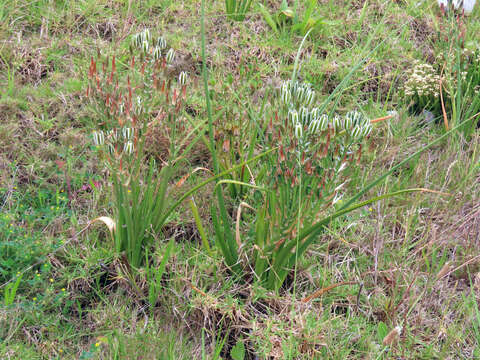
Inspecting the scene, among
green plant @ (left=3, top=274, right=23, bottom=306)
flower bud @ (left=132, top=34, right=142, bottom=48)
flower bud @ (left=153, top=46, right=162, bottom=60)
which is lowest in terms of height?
green plant @ (left=3, top=274, right=23, bottom=306)

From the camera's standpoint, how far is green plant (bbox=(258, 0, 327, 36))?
10.7 ft

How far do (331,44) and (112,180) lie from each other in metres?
2.12

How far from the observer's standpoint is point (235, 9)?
3.40 metres

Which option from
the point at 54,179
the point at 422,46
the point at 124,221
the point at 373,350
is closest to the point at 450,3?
the point at 422,46

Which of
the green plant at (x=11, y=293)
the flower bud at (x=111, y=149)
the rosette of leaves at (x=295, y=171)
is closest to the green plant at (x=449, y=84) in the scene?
the rosette of leaves at (x=295, y=171)

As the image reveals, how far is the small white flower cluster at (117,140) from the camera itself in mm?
1736

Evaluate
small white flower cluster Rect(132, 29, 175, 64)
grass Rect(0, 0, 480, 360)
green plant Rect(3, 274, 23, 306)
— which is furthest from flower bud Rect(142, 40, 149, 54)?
green plant Rect(3, 274, 23, 306)

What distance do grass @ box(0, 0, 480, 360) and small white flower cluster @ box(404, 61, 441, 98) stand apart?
0.13 meters

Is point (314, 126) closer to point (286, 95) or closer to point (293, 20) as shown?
point (286, 95)

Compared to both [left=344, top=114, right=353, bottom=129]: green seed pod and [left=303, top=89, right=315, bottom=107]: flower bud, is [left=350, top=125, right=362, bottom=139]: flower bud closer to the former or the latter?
[left=344, top=114, right=353, bottom=129]: green seed pod

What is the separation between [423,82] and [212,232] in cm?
163

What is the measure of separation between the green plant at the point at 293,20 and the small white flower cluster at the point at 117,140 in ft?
6.13

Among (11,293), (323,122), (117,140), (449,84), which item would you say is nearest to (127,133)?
(117,140)

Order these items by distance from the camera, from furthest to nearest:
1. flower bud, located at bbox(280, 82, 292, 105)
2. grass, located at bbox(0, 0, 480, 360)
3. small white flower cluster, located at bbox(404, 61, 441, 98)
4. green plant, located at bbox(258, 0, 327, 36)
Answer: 1. green plant, located at bbox(258, 0, 327, 36)
2. small white flower cluster, located at bbox(404, 61, 441, 98)
3. grass, located at bbox(0, 0, 480, 360)
4. flower bud, located at bbox(280, 82, 292, 105)
